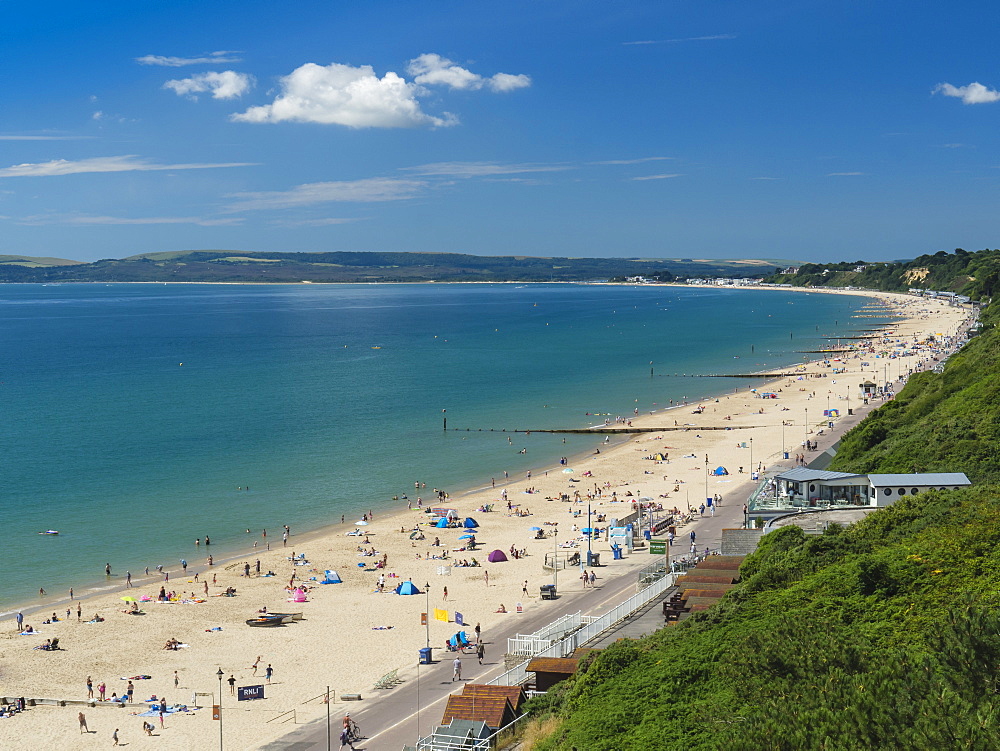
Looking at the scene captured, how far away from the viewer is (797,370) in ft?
346

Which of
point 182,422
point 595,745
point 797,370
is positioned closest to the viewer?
point 595,745

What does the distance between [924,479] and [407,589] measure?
19.3 meters

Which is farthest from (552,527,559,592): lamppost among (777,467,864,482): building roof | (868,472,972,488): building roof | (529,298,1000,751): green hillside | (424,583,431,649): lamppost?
(868,472,972,488): building roof

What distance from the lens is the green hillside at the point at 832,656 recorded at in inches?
466

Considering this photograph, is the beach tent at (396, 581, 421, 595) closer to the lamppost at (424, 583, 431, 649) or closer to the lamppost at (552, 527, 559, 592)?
the lamppost at (424, 583, 431, 649)

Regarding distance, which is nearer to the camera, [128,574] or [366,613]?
[366,613]

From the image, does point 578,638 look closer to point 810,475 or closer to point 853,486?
point 810,475

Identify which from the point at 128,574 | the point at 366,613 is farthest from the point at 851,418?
the point at 128,574

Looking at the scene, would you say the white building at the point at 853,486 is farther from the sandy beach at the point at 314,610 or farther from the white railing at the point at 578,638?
the white railing at the point at 578,638

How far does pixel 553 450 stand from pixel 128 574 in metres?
33.9

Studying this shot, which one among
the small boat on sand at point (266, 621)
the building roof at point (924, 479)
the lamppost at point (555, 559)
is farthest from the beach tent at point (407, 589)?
the building roof at point (924, 479)

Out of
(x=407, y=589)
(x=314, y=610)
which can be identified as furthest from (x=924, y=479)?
(x=314, y=610)

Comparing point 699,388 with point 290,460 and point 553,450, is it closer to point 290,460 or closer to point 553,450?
point 553,450

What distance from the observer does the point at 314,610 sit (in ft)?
117
